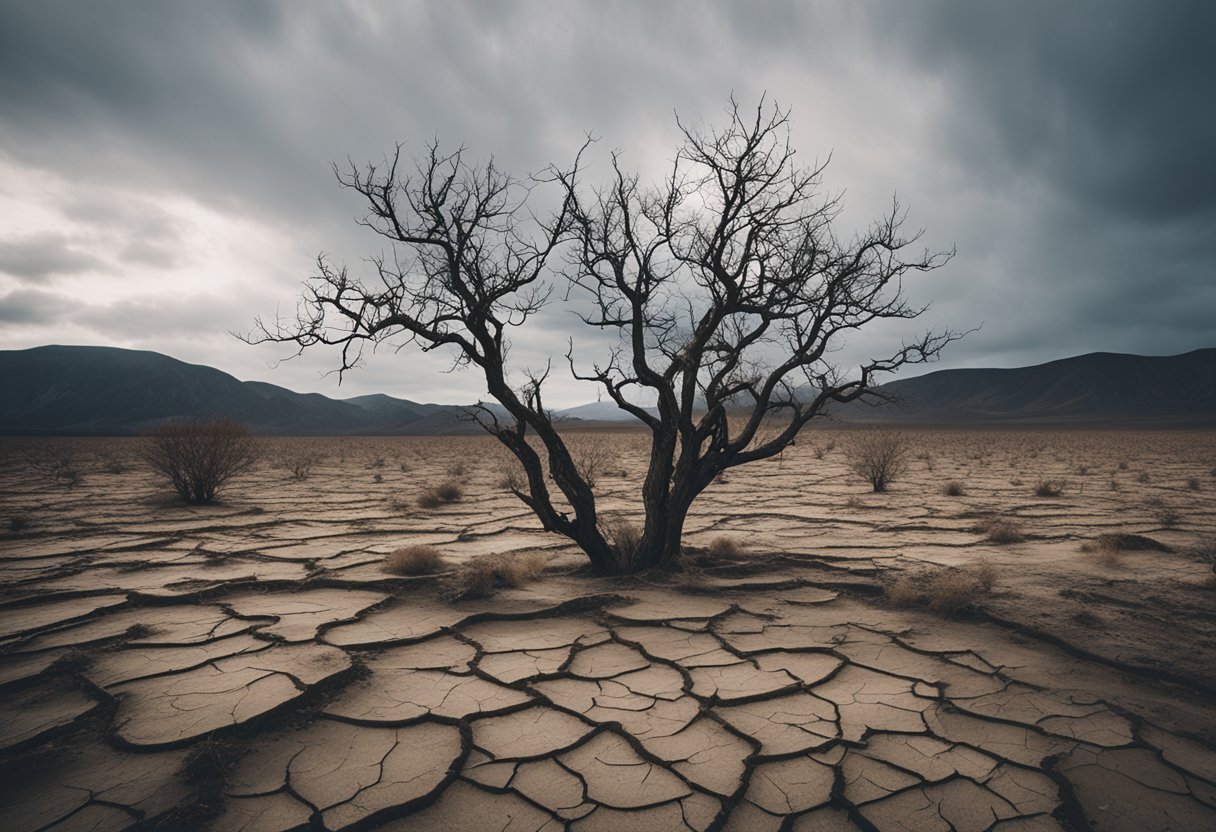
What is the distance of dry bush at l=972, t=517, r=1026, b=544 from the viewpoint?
21.7 feet

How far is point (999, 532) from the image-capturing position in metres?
6.63

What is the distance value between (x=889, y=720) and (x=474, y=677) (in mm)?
2249

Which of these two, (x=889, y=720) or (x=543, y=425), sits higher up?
(x=543, y=425)

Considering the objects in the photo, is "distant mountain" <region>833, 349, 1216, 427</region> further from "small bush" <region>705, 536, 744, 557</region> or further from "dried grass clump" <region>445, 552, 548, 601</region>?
"dried grass clump" <region>445, 552, 548, 601</region>

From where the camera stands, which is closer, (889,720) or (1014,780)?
(1014,780)

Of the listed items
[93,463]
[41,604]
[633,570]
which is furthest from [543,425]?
[93,463]

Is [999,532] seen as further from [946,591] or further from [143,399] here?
[143,399]

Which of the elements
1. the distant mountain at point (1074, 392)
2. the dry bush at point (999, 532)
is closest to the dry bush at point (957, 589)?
the dry bush at point (999, 532)

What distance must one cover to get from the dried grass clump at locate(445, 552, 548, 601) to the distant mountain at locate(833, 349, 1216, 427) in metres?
81.7

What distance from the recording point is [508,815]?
2.26 metres

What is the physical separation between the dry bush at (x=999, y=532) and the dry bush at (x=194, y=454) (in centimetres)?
1155

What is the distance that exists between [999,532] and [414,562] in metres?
6.38

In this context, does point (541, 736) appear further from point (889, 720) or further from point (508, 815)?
point (889, 720)

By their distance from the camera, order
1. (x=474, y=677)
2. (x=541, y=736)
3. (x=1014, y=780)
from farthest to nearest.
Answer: (x=474, y=677)
(x=541, y=736)
(x=1014, y=780)
